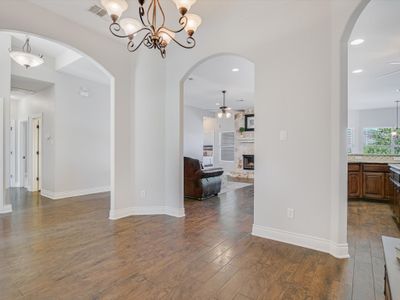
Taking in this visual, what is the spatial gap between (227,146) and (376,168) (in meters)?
6.47

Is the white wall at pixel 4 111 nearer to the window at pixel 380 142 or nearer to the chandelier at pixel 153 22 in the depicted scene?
the chandelier at pixel 153 22

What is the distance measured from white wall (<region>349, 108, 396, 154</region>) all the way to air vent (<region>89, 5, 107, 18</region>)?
10.6m

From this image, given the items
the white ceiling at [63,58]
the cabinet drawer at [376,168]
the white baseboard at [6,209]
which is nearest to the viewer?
the white baseboard at [6,209]

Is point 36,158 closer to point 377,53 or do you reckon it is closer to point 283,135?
point 283,135

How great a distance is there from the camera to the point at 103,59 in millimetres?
3820

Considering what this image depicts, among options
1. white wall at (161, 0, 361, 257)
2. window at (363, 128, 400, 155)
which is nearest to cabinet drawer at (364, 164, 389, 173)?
white wall at (161, 0, 361, 257)

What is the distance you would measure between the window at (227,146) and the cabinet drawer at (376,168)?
5977 millimetres

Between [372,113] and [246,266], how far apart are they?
1047 cm

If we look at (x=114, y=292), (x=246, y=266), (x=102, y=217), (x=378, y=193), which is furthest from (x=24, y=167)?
(x=378, y=193)

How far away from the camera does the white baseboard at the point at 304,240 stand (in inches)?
101

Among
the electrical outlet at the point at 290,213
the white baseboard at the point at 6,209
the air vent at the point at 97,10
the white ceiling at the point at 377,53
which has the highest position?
the air vent at the point at 97,10

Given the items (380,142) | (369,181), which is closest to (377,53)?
(369,181)

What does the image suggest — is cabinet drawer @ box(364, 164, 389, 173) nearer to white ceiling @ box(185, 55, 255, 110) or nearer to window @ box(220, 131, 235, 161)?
white ceiling @ box(185, 55, 255, 110)

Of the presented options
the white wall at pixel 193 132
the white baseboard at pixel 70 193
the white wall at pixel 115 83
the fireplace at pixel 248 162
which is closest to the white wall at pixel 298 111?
the white wall at pixel 115 83
